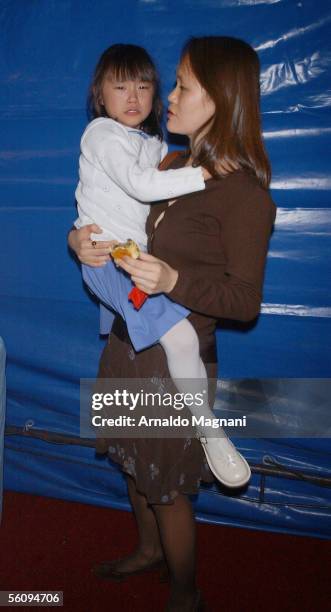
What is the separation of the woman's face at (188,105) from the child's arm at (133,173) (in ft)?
0.37

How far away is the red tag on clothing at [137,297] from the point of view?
1.20m

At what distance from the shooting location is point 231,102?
1.17 m

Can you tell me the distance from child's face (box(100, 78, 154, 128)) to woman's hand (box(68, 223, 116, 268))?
0.93 feet

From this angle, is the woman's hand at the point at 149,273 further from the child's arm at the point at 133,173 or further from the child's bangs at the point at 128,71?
the child's bangs at the point at 128,71

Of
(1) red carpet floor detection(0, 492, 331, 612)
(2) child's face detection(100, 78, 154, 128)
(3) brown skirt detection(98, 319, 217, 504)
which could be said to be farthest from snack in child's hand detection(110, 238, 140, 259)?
(1) red carpet floor detection(0, 492, 331, 612)

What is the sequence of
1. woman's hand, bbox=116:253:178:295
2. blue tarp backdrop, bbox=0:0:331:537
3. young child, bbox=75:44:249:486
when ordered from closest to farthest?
woman's hand, bbox=116:253:178:295, young child, bbox=75:44:249:486, blue tarp backdrop, bbox=0:0:331:537

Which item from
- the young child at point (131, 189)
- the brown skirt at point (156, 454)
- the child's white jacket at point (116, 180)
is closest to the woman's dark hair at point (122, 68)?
the young child at point (131, 189)

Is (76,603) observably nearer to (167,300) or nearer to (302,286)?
(167,300)

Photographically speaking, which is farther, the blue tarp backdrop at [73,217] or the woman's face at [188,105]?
the blue tarp backdrop at [73,217]

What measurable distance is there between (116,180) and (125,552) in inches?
47.5

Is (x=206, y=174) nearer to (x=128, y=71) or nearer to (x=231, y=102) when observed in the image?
(x=231, y=102)

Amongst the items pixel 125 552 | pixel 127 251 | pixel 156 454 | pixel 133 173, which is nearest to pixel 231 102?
pixel 133 173

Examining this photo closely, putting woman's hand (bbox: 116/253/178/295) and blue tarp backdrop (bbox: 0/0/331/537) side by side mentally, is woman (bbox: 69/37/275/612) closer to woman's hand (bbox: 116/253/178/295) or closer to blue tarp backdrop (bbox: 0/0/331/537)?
woman's hand (bbox: 116/253/178/295)

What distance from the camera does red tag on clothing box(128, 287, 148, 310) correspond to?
120 cm
